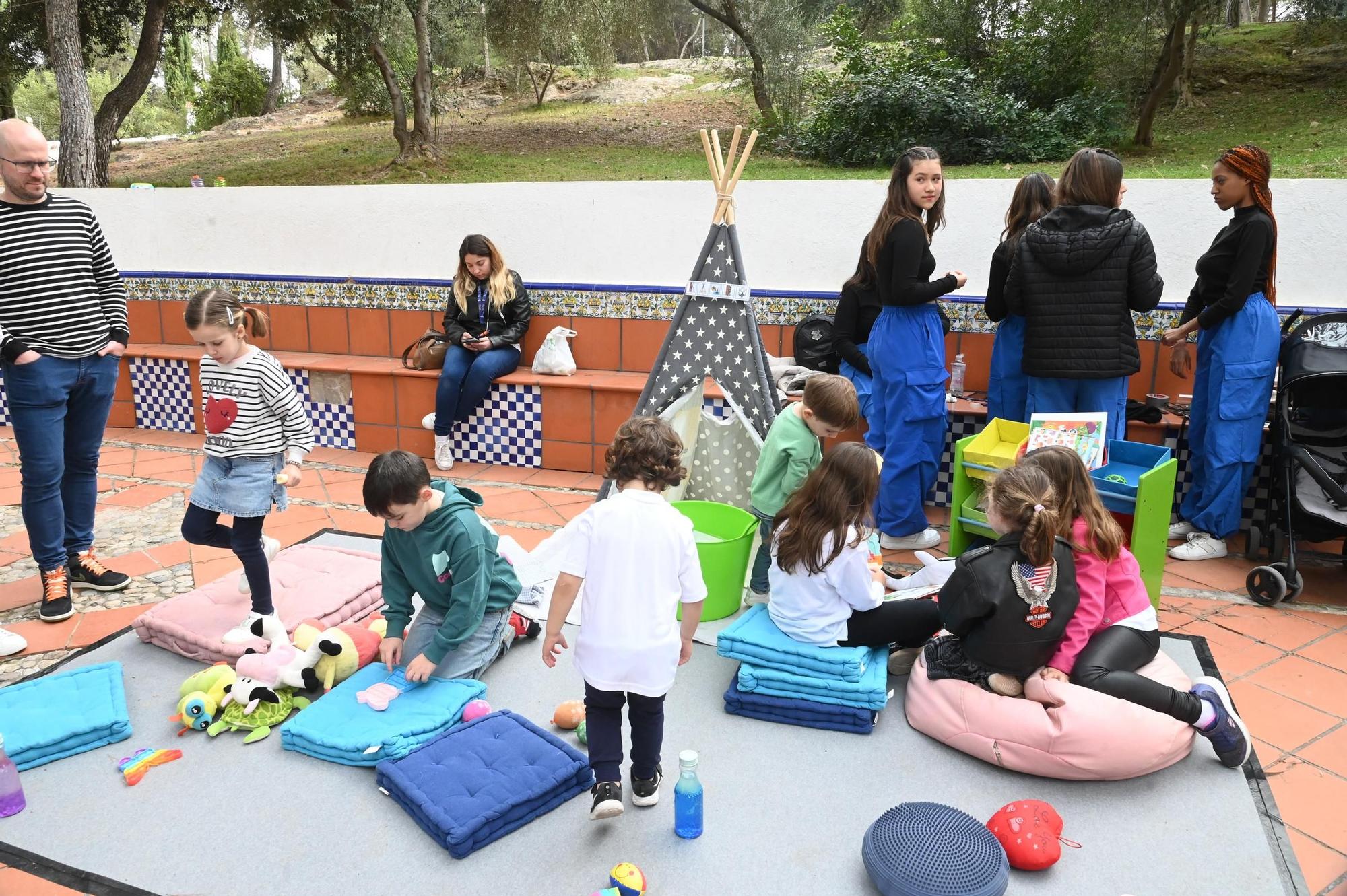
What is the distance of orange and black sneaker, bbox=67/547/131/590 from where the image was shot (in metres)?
4.13

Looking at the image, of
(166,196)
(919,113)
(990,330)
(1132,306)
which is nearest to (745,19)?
(919,113)

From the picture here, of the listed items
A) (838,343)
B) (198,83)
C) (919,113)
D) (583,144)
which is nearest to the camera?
(838,343)

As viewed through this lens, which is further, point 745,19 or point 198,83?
point 198,83

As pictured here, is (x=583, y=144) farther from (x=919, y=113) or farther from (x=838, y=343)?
(x=838, y=343)

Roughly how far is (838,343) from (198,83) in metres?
23.5

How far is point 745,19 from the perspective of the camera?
1331 centimetres

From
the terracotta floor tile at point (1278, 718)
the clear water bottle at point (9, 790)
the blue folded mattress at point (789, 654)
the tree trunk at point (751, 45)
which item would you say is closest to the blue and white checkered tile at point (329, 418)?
the clear water bottle at point (9, 790)

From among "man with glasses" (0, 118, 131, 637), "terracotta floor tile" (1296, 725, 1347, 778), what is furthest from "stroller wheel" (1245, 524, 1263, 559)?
"man with glasses" (0, 118, 131, 637)

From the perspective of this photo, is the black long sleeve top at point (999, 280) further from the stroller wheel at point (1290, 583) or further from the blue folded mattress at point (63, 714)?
the blue folded mattress at point (63, 714)

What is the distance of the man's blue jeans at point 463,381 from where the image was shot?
578cm

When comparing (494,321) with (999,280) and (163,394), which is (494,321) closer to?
(163,394)

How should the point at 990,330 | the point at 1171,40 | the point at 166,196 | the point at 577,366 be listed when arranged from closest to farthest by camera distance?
the point at 990,330 < the point at 577,366 < the point at 166,196 < the point at 1171,40

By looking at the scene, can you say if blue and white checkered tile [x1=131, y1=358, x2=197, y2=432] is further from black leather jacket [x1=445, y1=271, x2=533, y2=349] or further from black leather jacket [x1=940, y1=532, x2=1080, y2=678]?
black leather jacket [x1=940, y1=532, x2=1080, y2=678]

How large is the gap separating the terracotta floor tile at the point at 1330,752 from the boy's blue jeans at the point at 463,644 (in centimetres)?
256
